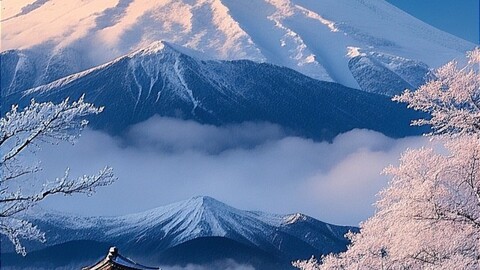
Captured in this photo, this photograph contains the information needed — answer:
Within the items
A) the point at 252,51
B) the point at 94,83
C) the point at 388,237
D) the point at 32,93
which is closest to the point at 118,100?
the point at 94,83

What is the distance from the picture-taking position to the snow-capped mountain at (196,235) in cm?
10281

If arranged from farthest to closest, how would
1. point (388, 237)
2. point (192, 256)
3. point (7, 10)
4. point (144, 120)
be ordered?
point (7, 10) < point (144, 120) < point (192, 256) < point (388, 237)

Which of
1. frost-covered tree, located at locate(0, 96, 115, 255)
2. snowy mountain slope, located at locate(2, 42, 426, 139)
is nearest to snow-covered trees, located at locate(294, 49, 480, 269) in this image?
Result: frost-covered tree, located at locate(0, 96, 115, 255)

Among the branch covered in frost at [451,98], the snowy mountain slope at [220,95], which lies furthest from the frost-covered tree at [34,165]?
the snowy mountain slope at [220,95]

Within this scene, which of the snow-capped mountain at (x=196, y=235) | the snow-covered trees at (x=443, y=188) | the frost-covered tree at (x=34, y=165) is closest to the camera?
the frost-covered tree at (x=34, y=165)

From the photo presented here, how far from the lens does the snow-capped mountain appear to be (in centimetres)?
10281

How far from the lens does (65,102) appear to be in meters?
10.8

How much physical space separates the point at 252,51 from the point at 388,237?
128m

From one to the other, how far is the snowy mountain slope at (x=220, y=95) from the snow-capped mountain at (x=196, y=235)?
25.8 metres

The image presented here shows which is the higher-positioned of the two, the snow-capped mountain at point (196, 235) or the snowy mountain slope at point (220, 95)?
the snowy mountain slope at point (220, 95)

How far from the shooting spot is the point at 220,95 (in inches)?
5586

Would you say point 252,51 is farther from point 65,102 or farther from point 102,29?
point 65,102

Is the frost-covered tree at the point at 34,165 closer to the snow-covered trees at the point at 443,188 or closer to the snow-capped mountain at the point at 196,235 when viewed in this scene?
the snow-covered trees at the point at 443,188

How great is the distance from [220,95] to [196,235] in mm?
40831
